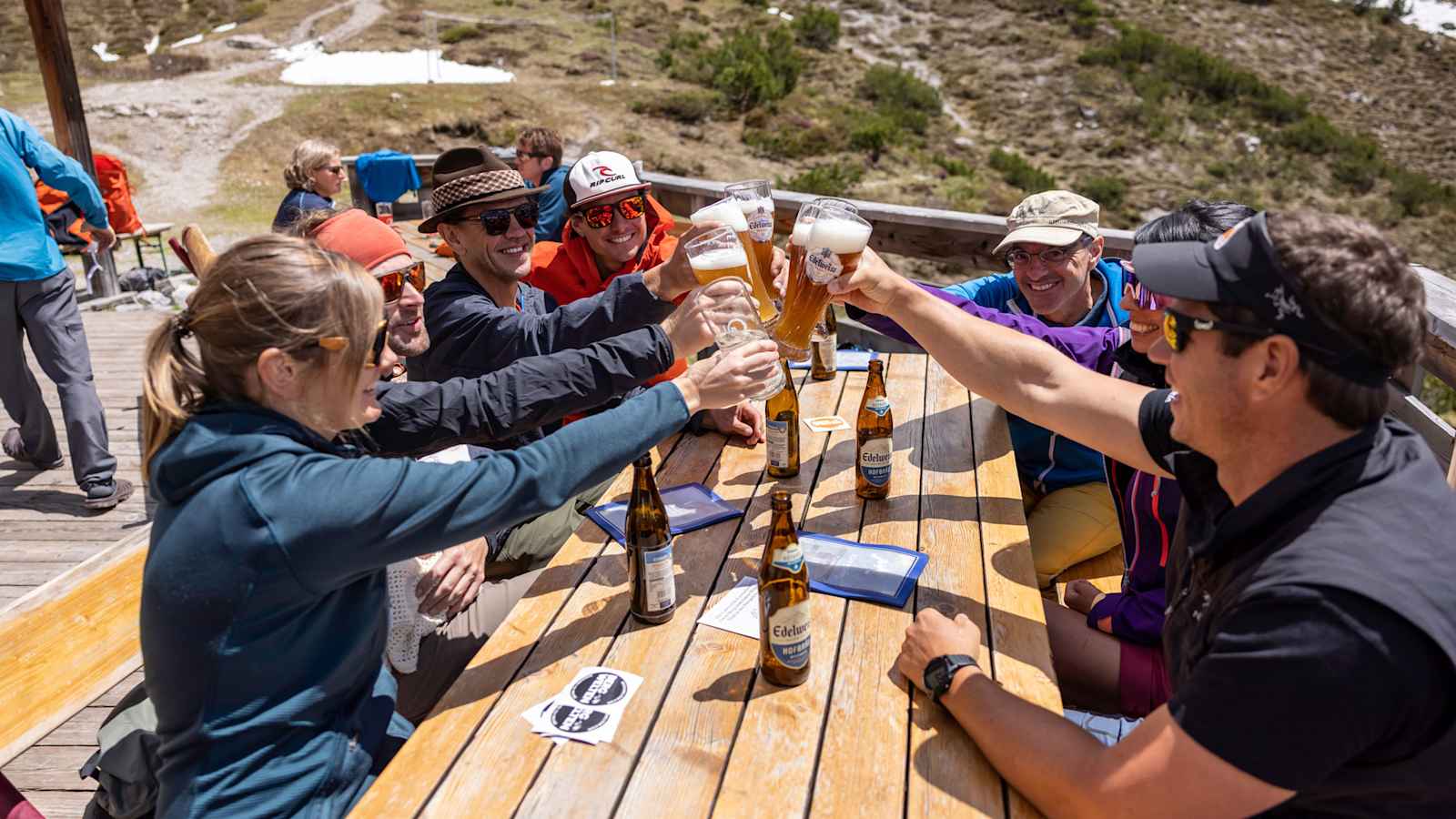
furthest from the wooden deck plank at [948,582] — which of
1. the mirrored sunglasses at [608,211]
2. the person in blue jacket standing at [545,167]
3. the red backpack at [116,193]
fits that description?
the red backpack at [116,193]

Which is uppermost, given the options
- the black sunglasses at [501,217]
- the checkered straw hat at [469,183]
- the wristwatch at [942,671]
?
the checkered straw hat at [469,183]

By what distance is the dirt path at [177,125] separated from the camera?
22219 millimetres

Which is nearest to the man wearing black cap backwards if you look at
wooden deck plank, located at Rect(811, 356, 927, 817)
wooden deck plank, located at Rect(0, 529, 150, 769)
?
wooden deck plank, located at Rect(811, 356, 927, 817)

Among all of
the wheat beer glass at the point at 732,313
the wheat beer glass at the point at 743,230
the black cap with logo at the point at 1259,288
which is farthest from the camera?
the wheat beer glass at the point at 743,230

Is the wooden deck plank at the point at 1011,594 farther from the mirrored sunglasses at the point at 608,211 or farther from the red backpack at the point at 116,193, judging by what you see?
the red backpack at the point at 116,193

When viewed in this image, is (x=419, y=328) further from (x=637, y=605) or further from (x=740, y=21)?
(x=740, y=21)

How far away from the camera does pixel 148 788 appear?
5.84 ft

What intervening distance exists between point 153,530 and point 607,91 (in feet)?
98.3

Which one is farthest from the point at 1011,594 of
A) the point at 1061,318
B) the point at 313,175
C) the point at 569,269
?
the point at 313,175

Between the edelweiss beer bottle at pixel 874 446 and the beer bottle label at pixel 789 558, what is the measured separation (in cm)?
80

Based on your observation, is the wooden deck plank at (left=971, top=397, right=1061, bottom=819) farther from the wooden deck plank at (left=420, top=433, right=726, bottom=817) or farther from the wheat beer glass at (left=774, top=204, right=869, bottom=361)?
the wooden deck plank at (left=420, top=433, right=726, bottom=817)

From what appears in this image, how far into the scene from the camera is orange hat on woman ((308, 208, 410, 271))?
111 inches

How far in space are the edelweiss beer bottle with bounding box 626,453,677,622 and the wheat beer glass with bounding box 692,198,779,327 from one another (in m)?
0.56

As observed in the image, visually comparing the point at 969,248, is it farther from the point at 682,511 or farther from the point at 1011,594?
the point at 1011,594
